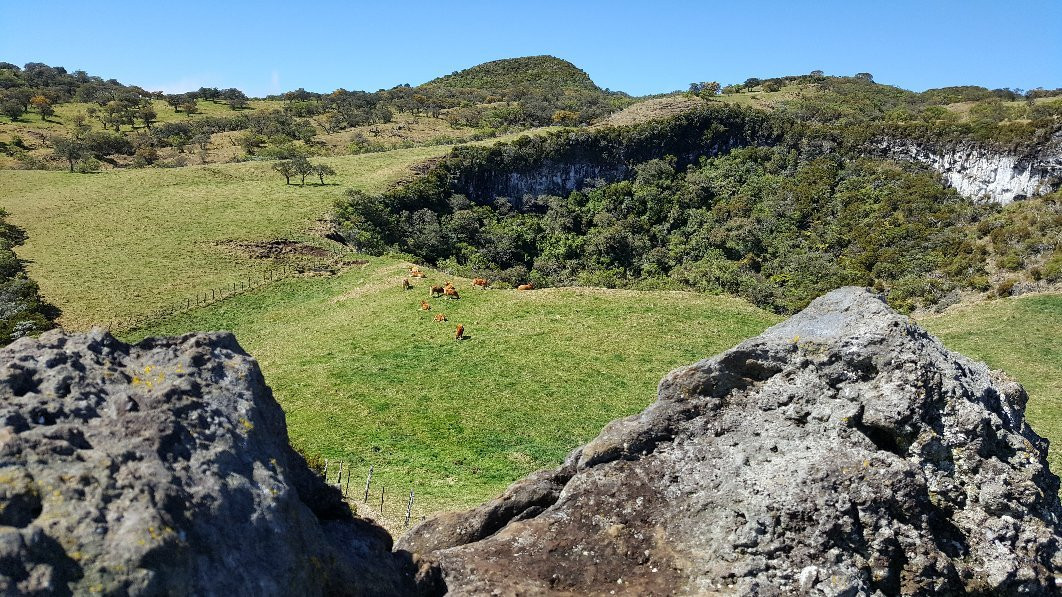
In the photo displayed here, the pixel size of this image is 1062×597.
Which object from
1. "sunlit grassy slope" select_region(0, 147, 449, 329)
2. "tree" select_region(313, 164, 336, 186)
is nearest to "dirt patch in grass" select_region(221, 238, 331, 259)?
"sunlit grassy slope" select_region(0, 147, 449, 329)

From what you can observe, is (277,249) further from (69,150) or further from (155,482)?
(155,482)

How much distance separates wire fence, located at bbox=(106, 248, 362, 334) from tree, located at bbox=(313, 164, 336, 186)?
2610cm

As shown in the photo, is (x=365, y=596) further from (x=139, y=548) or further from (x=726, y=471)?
(x=726, y=471)

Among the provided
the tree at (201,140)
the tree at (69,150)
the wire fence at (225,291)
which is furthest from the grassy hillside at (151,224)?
the tree at (201,140)

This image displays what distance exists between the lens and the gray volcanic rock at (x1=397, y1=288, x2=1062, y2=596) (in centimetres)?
880

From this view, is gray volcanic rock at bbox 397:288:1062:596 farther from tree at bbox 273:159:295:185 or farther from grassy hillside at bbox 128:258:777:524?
tree at bbox 273:159:295:185

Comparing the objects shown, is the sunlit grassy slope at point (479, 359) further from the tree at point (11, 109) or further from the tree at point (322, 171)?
the tree at point (11, 109)

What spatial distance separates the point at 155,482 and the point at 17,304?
160 ft

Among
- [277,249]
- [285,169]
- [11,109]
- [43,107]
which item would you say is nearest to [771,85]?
[285,169]

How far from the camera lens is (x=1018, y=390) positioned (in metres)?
11.0

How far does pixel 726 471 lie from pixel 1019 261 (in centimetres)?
6512

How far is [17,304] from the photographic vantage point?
43438 mm

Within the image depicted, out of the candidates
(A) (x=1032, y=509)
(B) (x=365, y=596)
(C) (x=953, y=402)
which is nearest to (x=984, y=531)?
(A) (x=1032, y=509)

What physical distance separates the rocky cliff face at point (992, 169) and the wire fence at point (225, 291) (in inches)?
3208
